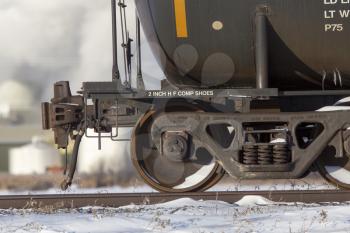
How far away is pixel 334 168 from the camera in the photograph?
8461mm

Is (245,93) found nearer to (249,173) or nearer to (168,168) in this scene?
(249,173)

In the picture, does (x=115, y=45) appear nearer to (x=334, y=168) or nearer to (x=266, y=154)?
(x=266, y=154)

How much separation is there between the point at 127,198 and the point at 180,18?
95.9 inches

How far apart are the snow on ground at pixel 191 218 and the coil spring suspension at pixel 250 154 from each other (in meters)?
0.48

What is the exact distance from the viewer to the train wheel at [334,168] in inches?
329

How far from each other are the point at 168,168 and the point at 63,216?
2315 millimetres

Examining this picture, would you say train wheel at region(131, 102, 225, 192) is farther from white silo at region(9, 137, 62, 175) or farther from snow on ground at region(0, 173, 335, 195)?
white silo at region(9, 137, 62, 175)

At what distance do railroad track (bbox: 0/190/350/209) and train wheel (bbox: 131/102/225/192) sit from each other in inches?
24.3

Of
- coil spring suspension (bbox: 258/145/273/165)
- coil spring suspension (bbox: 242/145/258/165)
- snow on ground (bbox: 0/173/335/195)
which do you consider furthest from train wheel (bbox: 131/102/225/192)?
coil spring suspension (bbox: 258/145/273/165)

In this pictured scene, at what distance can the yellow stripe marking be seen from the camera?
775 centimetres

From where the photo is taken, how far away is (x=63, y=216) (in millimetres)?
6805

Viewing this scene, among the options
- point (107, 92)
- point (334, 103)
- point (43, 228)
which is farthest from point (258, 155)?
point (43, 228)

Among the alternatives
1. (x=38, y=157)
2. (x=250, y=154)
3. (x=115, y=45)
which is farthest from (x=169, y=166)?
(x=38, y=157)

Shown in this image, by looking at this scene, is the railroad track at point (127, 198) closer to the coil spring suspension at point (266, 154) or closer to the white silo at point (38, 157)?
the coil spring suspension at point (266, 154)
